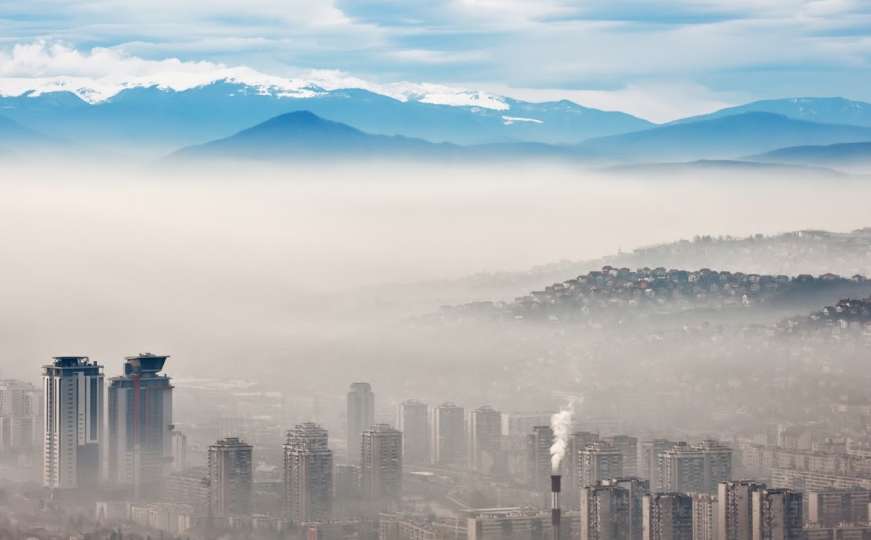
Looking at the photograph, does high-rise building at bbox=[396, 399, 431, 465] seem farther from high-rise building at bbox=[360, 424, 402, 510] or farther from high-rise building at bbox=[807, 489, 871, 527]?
high-rise building at bbox=[807, 489, 871, 527]

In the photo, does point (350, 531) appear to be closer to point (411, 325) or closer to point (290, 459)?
point (290, 459)

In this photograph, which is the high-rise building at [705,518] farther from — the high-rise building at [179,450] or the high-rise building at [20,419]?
the high-rise building at [20,419]

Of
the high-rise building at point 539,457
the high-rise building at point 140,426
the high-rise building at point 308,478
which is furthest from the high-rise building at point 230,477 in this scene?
the high-rise building at point 539,457

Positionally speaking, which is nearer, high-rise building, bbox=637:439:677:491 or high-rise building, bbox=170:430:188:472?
high-rise building, bbox=637:439:677:491

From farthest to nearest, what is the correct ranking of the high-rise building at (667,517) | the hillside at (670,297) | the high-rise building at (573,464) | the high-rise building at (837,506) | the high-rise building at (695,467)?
the hillside at (670,297) → the high-rise building at (695,467) → the high-rise building at (573,464) → the high-rise building at (837,506) → the high-rise building at (667,517)

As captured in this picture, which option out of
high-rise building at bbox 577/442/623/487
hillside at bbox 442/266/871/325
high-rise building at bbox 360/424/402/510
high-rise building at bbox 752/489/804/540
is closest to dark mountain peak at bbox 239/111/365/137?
hillside at bbox 442/266/871/325

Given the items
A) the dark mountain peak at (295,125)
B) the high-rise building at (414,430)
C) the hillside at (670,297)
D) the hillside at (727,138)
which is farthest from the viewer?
the dark mountain peak at (295,125)
